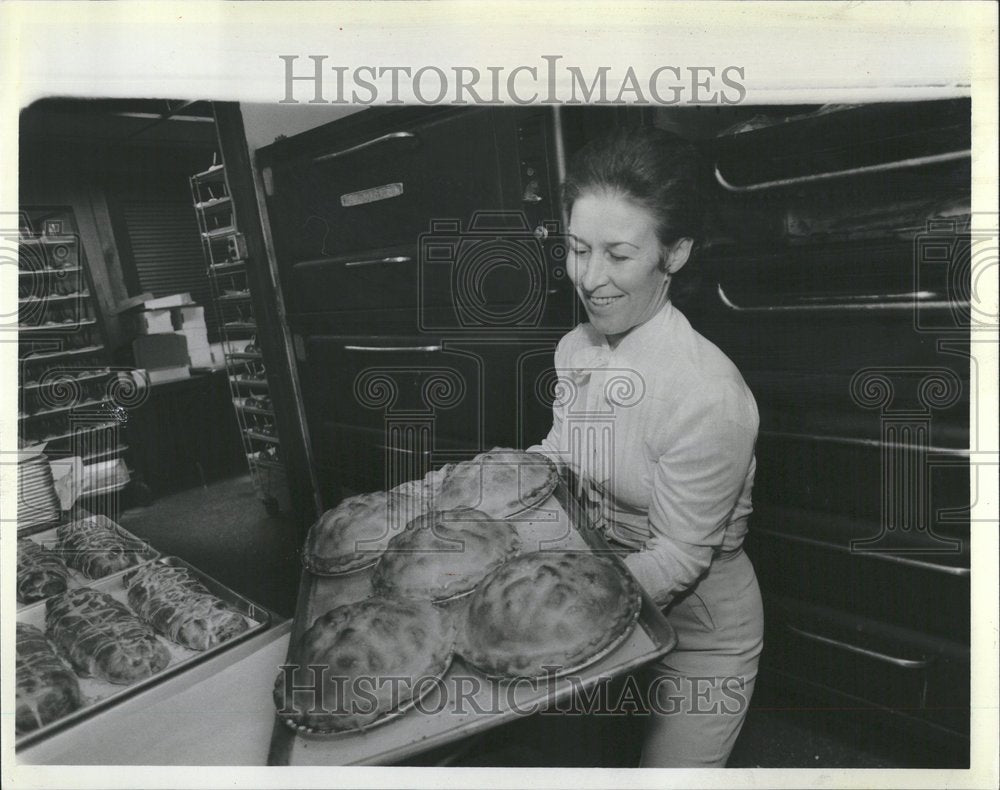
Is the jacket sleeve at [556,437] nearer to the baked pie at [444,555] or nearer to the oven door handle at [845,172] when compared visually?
the baked pie at [444,555]

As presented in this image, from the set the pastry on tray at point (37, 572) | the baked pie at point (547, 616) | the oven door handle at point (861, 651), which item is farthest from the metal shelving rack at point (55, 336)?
the oven door handle at point (861, 651)

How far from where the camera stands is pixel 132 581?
1.07m

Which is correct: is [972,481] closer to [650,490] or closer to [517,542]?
[650,490]

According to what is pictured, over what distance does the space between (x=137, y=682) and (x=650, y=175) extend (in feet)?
3.67

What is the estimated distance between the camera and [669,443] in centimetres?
102

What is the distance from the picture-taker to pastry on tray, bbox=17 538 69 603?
3.59ft

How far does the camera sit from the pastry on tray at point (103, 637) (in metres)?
0.89

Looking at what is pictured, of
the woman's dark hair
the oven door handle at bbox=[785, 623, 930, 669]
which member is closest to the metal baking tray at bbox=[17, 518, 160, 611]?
the woman's dark hair

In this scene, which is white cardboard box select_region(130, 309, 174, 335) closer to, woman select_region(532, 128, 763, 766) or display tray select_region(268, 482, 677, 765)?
display tray select_region(268, 482, 677, 765)

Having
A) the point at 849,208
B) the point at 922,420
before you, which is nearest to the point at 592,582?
the point at 922,420

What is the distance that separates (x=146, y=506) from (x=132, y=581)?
20cm

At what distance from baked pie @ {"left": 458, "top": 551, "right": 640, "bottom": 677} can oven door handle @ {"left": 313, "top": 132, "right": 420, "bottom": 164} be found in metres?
0.81

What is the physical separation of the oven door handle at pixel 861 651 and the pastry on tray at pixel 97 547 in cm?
128

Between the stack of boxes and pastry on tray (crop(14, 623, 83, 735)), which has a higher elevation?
the stack of boxes
